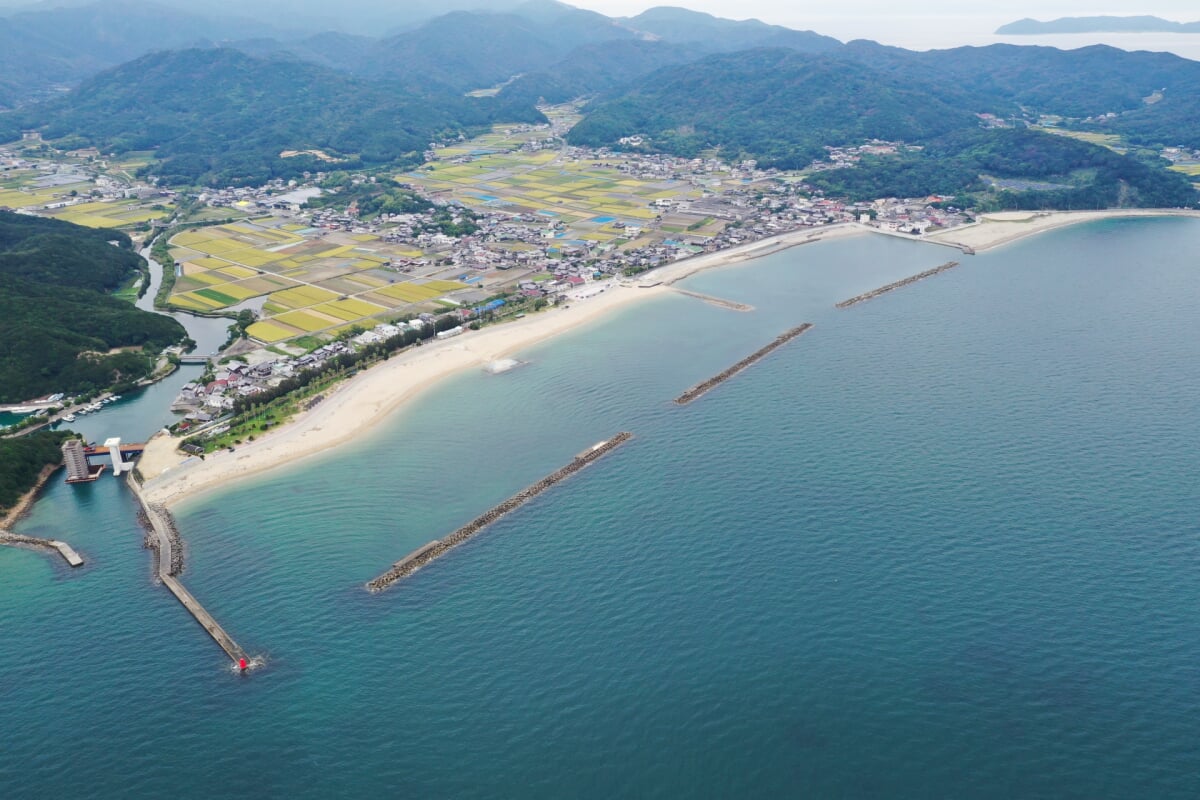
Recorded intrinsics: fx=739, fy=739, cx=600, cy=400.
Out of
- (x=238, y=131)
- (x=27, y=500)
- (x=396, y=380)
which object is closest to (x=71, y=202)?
(x=238, y=131)

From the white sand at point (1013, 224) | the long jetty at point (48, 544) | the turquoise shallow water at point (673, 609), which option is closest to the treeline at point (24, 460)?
the turquoise shallow water at point (673, 609)

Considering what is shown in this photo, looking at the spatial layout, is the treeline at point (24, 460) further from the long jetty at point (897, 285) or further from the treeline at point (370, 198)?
the treeline at point (370, 198)

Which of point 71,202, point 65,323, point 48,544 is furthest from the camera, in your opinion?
point 71,202

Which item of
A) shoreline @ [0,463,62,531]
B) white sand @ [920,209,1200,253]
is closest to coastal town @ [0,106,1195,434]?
white sand @ [920,209,1200,253]

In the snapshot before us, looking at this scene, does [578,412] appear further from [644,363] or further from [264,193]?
[264,193]

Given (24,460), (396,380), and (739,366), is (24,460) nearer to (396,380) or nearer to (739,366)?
(396,380)

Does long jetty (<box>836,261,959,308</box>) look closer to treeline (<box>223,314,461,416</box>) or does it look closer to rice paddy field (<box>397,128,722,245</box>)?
rice paddy field (<box>397,128,722,245</box>)
